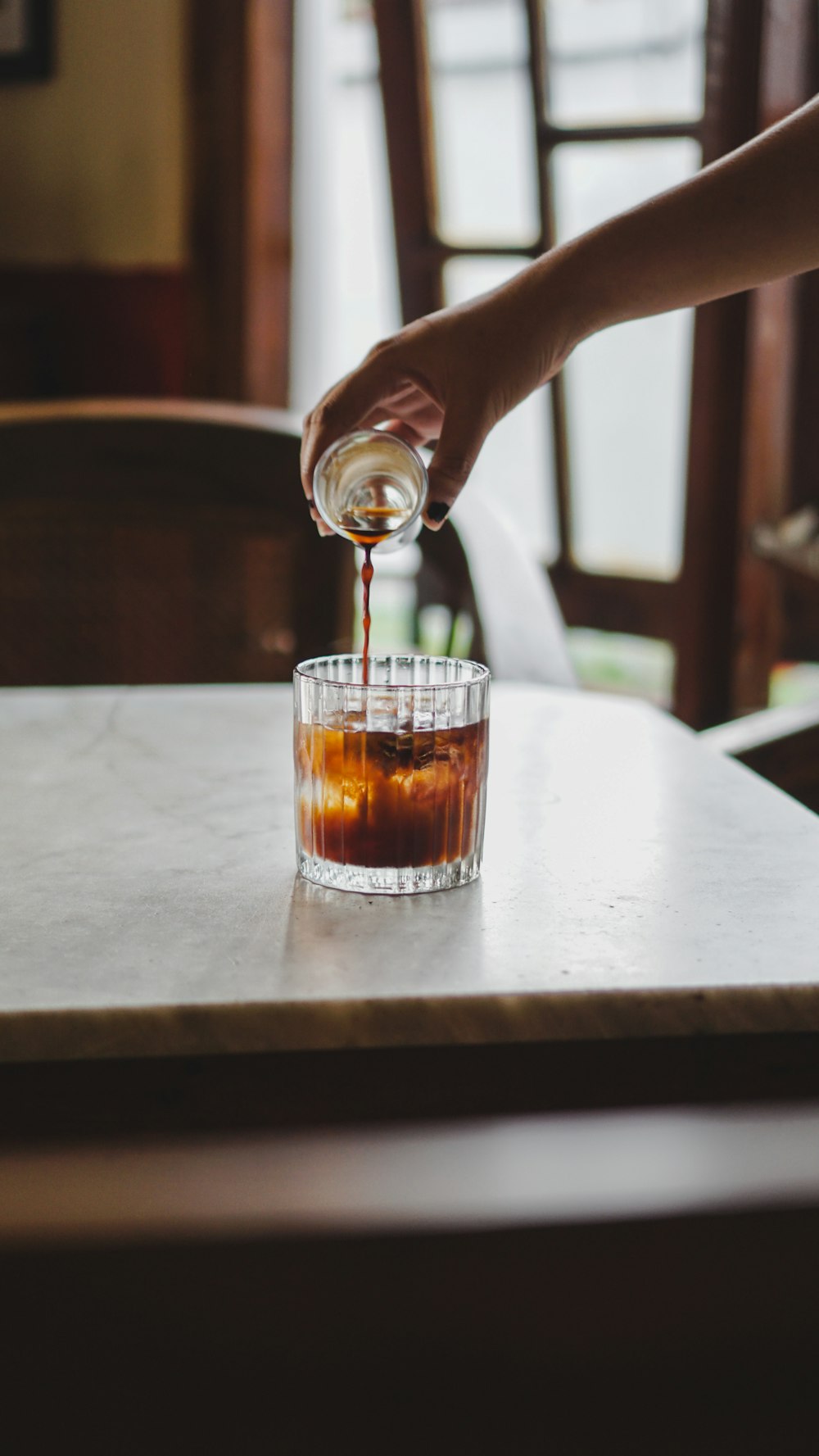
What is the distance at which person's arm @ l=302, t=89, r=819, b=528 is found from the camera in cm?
77

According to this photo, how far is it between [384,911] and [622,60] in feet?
6.84

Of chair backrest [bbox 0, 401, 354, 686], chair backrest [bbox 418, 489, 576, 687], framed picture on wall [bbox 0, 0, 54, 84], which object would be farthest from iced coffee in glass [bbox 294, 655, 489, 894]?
framed picture on wall [bbox 0, 0, 54, 84]

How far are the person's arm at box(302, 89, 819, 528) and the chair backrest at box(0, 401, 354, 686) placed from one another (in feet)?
3.65

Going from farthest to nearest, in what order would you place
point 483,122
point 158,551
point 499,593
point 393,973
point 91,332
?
point 91,332
point 158,551
point 483,122
point 499,593
point 393,973

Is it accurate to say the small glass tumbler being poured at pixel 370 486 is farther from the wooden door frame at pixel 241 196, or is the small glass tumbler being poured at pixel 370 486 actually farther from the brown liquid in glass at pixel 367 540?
the wooden door frame at pixel 241 196

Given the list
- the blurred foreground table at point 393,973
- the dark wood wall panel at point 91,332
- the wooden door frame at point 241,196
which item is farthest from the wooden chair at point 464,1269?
the dark wood wall panel at point 91,332

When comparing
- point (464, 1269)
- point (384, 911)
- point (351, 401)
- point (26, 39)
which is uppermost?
point (26, 39)

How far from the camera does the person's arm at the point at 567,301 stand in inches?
30.4

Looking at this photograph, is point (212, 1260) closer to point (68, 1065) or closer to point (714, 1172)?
point (714, 1172)

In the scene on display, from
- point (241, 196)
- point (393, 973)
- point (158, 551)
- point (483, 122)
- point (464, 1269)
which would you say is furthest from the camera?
point (158, 551)

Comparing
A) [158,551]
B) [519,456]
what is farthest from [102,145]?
[519,456]

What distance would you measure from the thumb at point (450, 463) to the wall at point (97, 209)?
95.3 inches

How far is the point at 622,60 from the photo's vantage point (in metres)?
2.34

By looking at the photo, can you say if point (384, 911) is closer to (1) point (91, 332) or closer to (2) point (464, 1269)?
(2) point (464, 1269)
